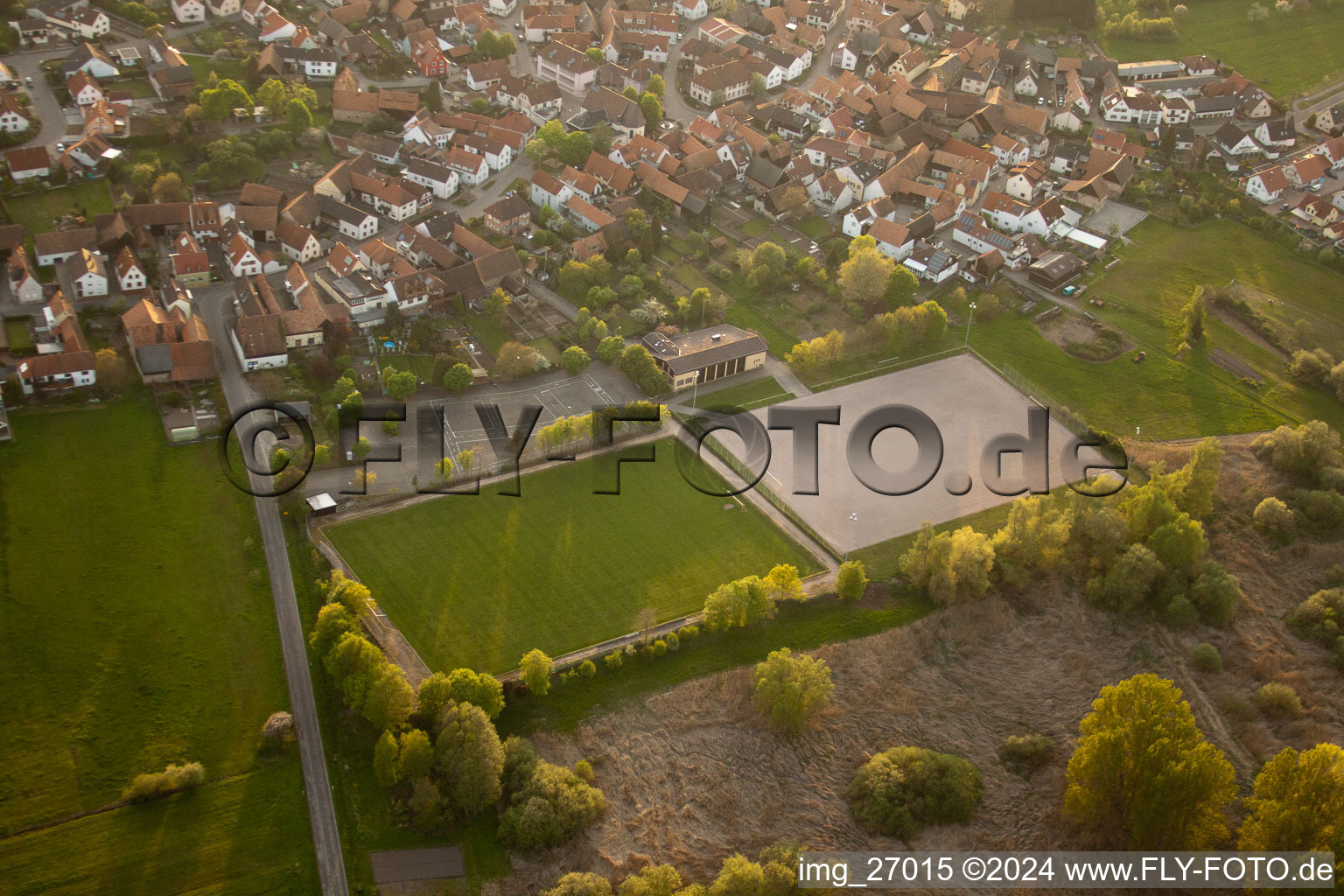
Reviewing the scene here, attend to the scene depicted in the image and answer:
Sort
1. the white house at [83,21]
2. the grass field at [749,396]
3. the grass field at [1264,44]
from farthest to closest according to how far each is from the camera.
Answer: the grass field at [1264,44] < the white house at [83,21] < the grass field at [749,396]

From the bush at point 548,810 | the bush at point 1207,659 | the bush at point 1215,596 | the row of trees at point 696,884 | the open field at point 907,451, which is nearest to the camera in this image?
the row of trees at point 696,884

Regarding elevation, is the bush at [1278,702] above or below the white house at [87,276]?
below

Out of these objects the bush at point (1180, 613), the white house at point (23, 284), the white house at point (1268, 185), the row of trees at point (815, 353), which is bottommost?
the bush at point (1180, 613)

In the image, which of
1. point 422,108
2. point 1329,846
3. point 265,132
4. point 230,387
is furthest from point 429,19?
point 1329,846

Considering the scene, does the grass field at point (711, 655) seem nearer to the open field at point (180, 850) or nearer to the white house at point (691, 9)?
the open field at point (180, 850)

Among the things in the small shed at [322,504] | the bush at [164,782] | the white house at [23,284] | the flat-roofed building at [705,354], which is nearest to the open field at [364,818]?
the bush at [164,782]

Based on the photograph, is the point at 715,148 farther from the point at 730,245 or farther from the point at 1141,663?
the point at 1141,663

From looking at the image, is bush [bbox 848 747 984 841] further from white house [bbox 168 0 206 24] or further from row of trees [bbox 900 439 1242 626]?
white house [bbox 168 0 206 24]

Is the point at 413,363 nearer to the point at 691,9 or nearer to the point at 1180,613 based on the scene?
the point at 1180,613
